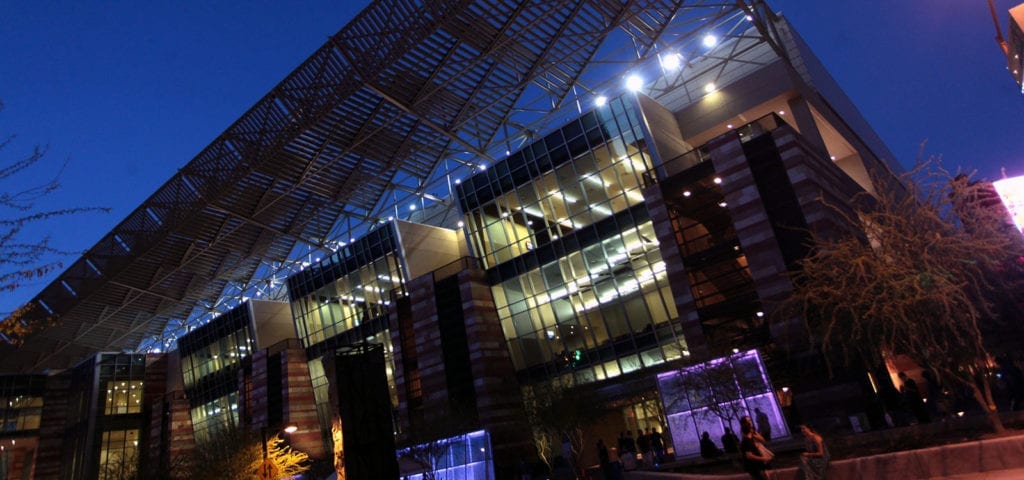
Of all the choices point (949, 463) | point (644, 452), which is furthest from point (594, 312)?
point (949, 463)

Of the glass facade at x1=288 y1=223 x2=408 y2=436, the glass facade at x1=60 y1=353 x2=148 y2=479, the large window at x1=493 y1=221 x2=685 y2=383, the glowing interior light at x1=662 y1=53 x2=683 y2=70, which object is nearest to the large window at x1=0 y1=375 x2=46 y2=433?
the glass facade at x1=60 y1=353 x2=148 y2=479

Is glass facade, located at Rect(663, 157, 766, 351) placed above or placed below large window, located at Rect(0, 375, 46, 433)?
below

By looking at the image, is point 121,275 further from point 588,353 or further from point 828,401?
point 828,401

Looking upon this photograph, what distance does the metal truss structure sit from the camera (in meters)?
32.7

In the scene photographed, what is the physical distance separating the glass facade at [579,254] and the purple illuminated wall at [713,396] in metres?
6.59

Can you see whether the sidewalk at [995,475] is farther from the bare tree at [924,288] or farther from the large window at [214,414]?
the large window at [214,414]

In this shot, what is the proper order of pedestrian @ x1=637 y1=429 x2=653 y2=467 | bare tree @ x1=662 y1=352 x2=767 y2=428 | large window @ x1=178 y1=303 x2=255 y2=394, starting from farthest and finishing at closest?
large window @ x1=178 y1=303 x2=255 y2=394
pedestrian @ x1=637 y1=429 x2=653 y2=467
bare tree @ x1=662 y1=352 x2=767 y2=428

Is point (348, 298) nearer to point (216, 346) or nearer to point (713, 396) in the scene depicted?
point (216, 346)

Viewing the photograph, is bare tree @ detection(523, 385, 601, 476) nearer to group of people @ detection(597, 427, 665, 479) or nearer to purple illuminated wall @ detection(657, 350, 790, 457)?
group of people @ detection(597, 427, 665, 479)

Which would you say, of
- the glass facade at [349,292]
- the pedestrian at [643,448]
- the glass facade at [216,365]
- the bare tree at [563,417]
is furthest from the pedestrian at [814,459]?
the glass facade at [216,365]

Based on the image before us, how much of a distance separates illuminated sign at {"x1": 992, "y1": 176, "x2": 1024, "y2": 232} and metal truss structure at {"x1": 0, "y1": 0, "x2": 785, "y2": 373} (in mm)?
17733

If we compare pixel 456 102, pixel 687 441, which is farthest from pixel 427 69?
pixel 687 441

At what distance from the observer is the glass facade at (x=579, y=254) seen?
1267 inches

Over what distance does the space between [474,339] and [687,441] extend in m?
14.5
